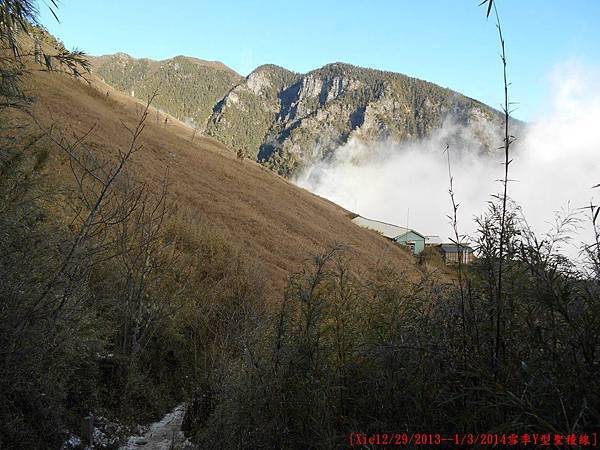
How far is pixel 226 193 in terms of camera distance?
3678 centimetres

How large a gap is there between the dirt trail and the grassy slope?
8.83m

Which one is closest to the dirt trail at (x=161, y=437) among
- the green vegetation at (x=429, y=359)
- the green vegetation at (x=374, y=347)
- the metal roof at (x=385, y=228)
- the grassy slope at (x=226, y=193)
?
the green vegetation at (x=374, y=347)

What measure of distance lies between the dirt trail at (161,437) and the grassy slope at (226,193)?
8.83 meters

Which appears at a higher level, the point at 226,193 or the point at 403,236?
the point at 403,236

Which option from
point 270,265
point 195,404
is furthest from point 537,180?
point 195,404

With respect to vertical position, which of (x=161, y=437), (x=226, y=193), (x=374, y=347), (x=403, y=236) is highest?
(x=403, y=236)

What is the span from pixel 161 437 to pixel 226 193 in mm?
29334

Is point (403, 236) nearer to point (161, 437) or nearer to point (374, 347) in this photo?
point (161, 437)

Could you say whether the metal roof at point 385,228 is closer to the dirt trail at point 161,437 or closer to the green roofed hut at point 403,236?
the green roofed hut at point 403,236

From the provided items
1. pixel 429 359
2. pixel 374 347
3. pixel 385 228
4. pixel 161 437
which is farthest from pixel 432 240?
pixel 429 359

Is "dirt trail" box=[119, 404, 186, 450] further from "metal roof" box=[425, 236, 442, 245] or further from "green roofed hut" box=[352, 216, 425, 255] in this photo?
"metal roof" box=[425, 236, 442, 245]

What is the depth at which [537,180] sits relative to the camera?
172375 millimetres

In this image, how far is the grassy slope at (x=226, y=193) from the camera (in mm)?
27250

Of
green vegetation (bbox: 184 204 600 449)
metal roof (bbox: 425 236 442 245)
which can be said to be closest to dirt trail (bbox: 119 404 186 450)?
green vegetation (bbox: 184 204 600 449)
